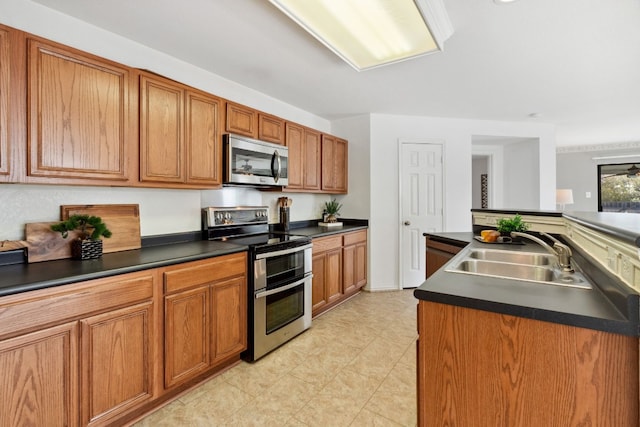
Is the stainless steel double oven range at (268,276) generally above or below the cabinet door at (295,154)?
below

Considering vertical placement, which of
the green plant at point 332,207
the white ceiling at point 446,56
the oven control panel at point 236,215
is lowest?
the oven control panel at point 236,215

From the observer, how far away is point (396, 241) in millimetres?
4125

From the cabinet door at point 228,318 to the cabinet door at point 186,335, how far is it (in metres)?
0.06

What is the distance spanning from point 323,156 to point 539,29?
2.27 m

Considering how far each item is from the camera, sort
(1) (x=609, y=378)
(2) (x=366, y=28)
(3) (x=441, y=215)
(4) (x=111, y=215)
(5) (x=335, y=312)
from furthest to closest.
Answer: (3) (x=441, y=215) → (5) (x=335, y=312) → (4) (x=111, y=215) → (2) (x=366, y=28) → (1) (x=609, y=378)

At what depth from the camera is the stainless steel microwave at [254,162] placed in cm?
249

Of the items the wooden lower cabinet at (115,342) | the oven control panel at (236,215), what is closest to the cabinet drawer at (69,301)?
the wooden lower cabinet at (115,342)

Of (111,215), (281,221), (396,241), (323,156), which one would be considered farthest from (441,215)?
(111,215)

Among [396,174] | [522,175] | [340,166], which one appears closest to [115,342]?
[340,166]

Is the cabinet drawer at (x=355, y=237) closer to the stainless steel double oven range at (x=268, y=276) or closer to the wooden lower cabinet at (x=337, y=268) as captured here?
the wooden lower cabinet at (x=337, y=268)

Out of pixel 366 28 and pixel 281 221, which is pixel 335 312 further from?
pixel 366 28

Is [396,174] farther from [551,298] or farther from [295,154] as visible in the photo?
[551,298]

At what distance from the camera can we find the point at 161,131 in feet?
6.81

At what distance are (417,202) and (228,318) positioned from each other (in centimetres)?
302
